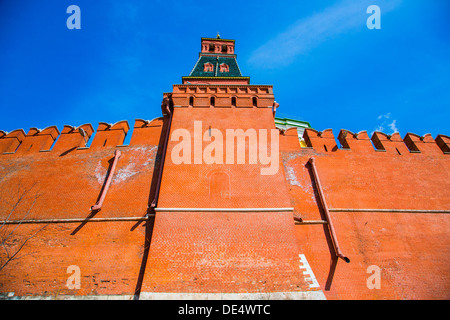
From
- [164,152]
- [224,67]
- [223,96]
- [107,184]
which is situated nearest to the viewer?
[107,184]

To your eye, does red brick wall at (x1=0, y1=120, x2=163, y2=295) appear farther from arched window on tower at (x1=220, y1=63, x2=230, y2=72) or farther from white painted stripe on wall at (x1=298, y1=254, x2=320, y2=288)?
arched window on tower at (x1=220, y1=63, x2=230, y2=72)

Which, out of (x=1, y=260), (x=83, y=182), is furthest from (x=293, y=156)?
(x=1, y=260)

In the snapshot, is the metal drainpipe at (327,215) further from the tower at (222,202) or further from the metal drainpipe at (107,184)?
the metal drainpipe at (107,184)

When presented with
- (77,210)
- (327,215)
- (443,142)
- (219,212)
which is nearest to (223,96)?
(219,212)

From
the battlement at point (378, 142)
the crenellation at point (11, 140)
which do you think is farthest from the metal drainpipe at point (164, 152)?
the crenellation at point (11, 140)

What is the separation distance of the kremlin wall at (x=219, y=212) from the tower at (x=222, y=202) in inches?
1.7

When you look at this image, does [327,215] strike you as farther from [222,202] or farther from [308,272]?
[222,202]

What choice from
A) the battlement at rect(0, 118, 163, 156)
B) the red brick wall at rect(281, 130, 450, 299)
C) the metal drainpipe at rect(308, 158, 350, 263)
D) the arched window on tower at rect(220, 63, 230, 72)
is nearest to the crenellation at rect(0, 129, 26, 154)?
the battlement at rect(0, 118, 163, 156)

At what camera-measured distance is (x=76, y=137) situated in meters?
11.2

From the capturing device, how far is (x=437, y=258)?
8320 millimetres

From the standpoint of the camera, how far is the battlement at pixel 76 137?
10.8 meters

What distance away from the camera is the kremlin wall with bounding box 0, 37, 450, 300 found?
7.08 meters

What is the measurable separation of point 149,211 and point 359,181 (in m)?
8.95

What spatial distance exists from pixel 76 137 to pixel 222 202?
27.4 ft
